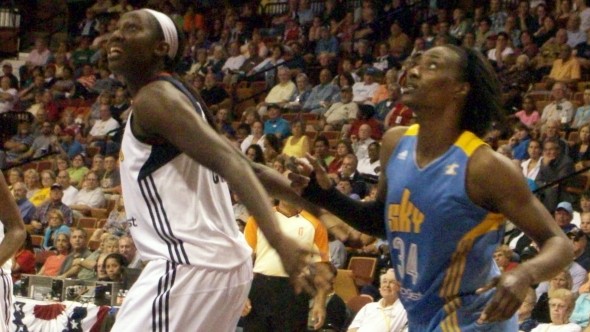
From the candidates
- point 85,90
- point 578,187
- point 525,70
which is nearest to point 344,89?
point 525,70

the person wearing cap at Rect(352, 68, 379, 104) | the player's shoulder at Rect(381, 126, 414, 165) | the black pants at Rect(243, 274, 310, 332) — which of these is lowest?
the person wearing cap at Rect(352, 68, 379, 104)

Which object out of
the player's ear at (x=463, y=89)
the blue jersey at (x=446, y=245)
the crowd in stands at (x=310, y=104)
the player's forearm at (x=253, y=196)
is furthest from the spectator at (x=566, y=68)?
the player's forearm at (x=253, y=196)

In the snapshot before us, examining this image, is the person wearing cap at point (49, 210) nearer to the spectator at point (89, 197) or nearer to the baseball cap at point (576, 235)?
the spectator at point (89, 197)

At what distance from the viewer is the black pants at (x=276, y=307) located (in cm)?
963

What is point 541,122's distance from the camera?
13367 millimetres

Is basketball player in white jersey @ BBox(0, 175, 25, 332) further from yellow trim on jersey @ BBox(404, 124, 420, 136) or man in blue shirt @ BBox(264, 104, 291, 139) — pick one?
man in blue shirt @ BBox(264, 104, 291, 139)

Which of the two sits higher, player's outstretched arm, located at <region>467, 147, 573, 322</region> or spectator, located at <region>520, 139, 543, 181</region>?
player's outstretched arm, located at <region>467, 147, 573, 322</region>

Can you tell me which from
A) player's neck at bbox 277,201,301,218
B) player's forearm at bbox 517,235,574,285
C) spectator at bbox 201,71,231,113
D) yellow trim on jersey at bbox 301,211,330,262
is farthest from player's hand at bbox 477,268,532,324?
spectator at bbox 201,71,231,113

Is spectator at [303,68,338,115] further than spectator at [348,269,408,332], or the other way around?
spectator at [303,68,338,115]

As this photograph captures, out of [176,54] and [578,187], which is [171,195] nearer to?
[176,54]

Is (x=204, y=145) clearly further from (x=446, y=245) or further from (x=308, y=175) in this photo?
(x=446, y=245)

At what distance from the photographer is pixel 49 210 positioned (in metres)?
15.3

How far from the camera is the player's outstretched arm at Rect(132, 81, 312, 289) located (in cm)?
353

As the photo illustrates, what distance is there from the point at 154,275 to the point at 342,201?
2.73 ft
